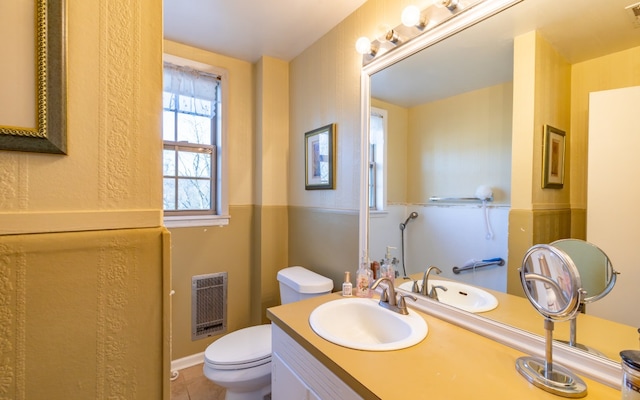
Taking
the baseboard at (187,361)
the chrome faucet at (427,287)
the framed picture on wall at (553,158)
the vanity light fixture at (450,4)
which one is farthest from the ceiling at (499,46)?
the baseboard at (187,361)

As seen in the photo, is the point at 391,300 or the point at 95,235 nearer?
the point at 95,235

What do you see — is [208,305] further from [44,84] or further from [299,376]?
[44,84]

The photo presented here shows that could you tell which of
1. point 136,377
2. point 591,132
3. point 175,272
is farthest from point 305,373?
point 175,272

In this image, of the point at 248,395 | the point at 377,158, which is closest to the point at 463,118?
the point at 377,158

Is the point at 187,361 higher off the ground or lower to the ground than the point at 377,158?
lower

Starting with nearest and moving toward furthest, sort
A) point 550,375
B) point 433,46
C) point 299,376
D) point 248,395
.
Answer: point 550,375 → point 299,376 → point 433,46 → point 248,395

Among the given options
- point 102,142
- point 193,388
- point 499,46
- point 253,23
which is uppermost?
point 253,23

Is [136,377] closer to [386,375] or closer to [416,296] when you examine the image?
[386,375]

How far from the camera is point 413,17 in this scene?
1.23 metres

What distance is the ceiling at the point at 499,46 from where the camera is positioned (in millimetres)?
822

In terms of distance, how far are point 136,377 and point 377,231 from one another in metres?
1.19

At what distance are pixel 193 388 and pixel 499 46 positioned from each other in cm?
252

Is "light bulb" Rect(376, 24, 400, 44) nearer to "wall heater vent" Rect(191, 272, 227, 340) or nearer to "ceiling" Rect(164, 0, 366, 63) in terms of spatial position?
"ceiling" Rect(164, 0, 366, 63)

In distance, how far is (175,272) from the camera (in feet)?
6.66
